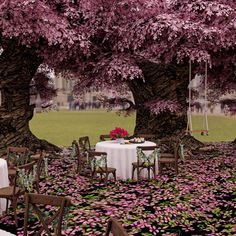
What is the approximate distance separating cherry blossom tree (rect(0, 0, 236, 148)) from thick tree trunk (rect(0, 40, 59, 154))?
0.04 m

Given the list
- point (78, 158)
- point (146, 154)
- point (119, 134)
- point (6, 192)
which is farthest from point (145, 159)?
point (6, 192)

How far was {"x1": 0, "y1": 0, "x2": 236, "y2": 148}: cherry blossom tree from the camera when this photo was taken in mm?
12938

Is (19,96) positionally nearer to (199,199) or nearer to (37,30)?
(37,30)

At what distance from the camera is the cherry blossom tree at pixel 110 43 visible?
42.4 ft

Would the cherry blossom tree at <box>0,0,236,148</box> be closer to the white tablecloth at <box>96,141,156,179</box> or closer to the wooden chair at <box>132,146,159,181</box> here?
the white tablecloth at <box>96,141,156,179</box>

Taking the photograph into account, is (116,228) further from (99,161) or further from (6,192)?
(99,161)

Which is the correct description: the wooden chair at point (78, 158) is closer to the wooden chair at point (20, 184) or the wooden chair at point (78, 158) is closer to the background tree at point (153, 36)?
the background tree at point (153, 36)

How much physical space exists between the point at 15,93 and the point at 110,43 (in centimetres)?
421

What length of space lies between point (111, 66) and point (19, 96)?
14.5 ft

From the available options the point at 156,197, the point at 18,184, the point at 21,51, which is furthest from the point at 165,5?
the point at 18,184

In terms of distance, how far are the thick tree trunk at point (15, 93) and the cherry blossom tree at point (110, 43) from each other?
0.04m

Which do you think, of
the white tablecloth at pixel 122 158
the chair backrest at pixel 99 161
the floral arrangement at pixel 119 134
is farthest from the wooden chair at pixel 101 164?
the floral arrangement at pixel 119 134

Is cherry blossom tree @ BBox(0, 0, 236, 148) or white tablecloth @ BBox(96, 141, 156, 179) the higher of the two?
cherry blossom tree @ BBox(0, 0, 236, 148)

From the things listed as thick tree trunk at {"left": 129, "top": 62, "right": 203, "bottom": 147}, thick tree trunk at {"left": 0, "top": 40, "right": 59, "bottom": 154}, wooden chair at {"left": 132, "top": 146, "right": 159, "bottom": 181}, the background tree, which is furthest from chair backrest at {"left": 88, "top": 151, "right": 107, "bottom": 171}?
thick tree trunk at {"left": 129, "top": 62, "right": 203, "bottom": 147}
